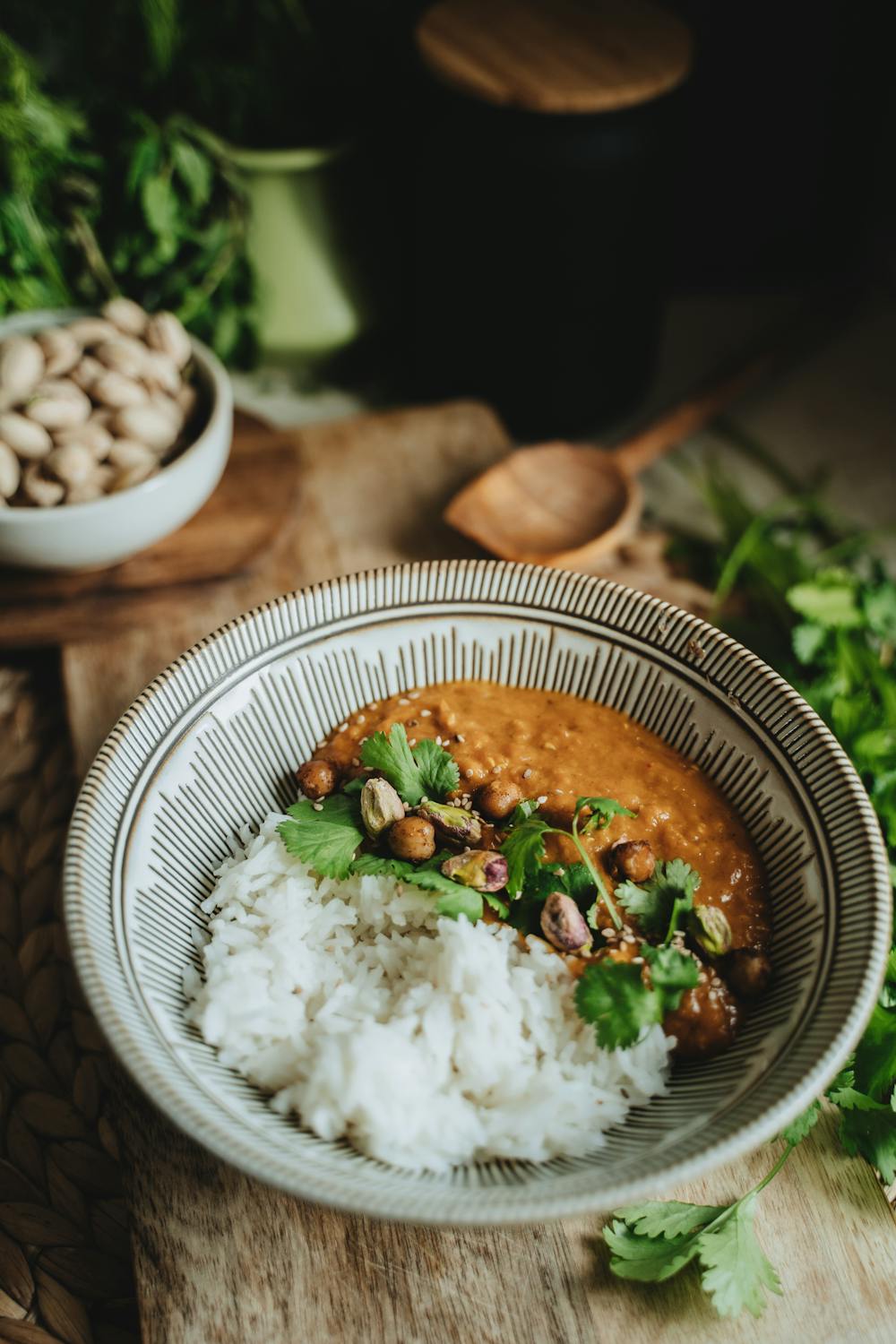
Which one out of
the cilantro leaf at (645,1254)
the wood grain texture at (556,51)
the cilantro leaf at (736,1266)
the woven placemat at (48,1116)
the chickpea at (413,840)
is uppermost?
the wood grain texture at (556,51)

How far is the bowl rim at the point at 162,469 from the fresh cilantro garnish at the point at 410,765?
851mm

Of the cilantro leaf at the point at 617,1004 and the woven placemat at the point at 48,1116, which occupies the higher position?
the cilantro leaf at the point at 617,1004

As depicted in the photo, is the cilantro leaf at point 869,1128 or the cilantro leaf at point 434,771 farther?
the cilantro leaf at point 434,771

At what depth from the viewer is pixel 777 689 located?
1852 mm

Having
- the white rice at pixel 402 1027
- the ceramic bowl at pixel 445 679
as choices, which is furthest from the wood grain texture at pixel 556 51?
the white rice at pixel 402 1027

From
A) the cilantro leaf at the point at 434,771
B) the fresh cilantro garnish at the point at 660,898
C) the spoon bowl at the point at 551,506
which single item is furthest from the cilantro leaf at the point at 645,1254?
the spoon bowl at the point at 551,506

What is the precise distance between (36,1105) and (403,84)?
311 centimetres

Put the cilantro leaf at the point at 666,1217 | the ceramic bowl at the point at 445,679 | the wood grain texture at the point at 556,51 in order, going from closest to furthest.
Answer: the ceramic bowl at the point at 445,679
the cilantro leaf at the point at 666,1217
the wood grain texture at the point at 556,51

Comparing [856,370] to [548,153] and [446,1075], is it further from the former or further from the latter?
[446,1075]

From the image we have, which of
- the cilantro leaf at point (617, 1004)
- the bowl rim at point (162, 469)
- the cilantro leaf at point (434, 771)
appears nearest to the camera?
the cilantro leaf at point (617, 1004)

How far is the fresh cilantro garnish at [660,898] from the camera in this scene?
5.57 feet

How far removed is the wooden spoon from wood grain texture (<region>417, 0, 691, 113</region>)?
85 centimetres

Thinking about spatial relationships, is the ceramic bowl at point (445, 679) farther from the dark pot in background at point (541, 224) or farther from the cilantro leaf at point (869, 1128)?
the dark pot in background at point (541, 224)

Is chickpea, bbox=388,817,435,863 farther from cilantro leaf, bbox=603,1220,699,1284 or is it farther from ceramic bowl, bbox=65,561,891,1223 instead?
cilantro leaf, bbox=603,1220,699,1284
